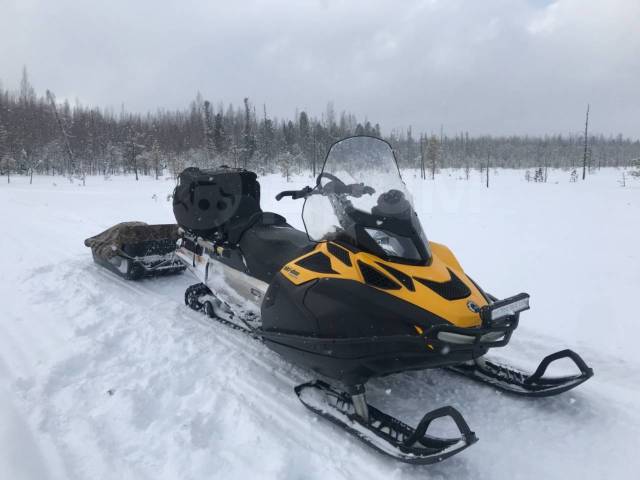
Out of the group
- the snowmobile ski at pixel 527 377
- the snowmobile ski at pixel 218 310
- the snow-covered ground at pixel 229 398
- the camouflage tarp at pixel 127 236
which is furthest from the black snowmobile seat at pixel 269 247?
the camouflage tarp at pixel 127 236

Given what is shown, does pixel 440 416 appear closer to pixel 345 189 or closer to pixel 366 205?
pixel 366 205

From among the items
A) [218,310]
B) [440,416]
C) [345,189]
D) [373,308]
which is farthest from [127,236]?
[440,416]

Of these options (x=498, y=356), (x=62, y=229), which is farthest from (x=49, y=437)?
(x=62, y=229)

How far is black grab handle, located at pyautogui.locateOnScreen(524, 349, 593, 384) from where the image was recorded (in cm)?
251

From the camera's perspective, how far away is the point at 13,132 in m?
37.0

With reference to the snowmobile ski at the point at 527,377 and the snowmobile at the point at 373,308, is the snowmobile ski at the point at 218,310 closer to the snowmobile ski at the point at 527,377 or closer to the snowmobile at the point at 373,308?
the snowmobile at the point at 373,308

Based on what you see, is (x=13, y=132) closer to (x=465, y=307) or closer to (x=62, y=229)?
(x=62, y=229)

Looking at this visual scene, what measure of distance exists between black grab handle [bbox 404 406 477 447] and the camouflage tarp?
3825mm

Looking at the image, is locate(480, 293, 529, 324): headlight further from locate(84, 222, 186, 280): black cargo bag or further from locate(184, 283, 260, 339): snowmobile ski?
locate(84, 222, 186, 280): black cargo bag

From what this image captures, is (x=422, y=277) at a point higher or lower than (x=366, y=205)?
lower

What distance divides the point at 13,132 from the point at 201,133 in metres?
19.0

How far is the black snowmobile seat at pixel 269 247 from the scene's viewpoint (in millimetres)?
3109

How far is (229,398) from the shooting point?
2.61 meters

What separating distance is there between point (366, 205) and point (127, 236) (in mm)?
3453
